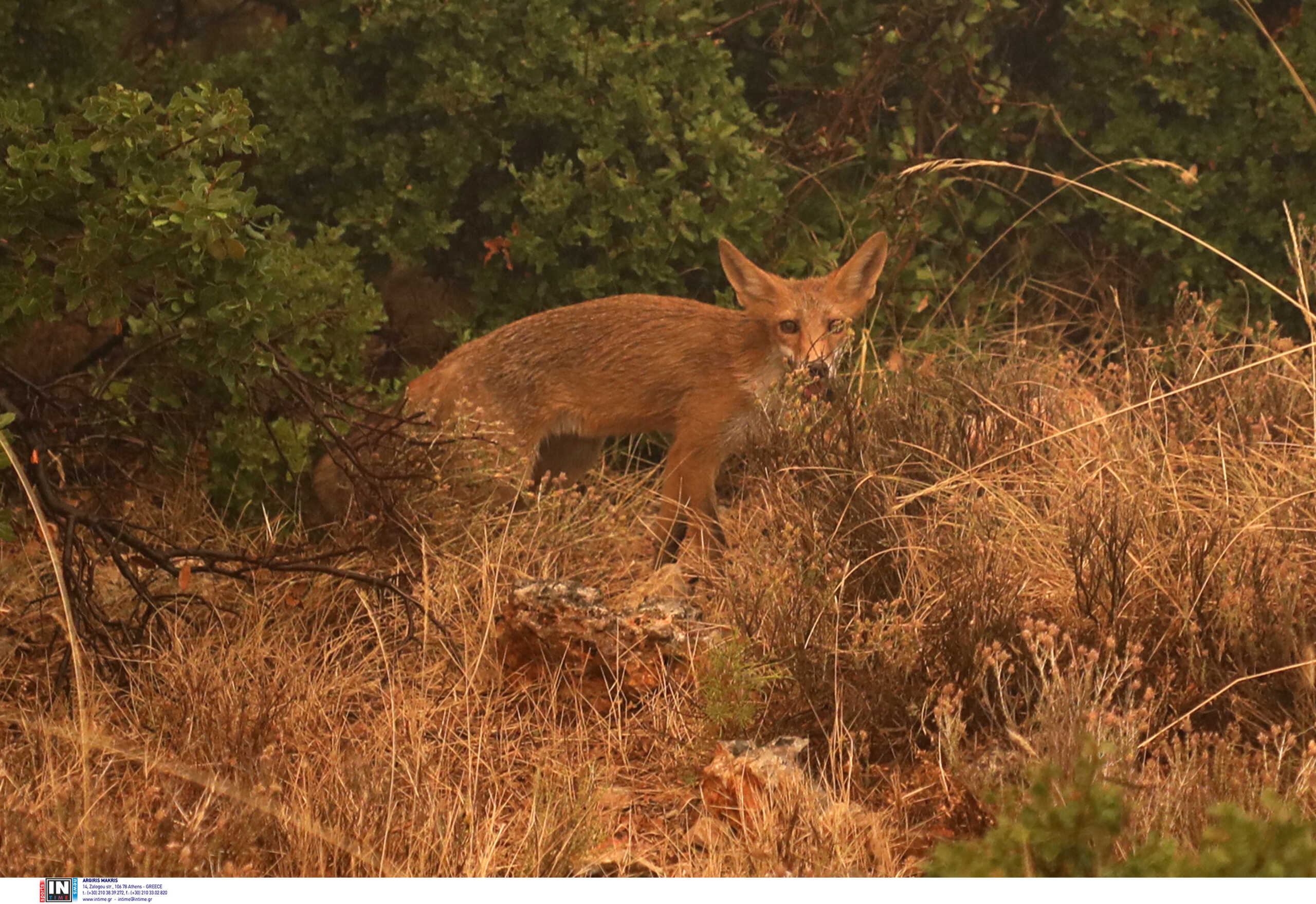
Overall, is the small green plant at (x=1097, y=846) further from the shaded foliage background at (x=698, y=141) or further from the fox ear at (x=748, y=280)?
the fox ear at (x=748, y=280)

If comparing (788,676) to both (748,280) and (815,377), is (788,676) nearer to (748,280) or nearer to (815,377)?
(815,377)

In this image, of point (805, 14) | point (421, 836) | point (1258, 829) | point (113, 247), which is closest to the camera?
point (1258, 829)

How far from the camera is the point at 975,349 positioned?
762 centimetres

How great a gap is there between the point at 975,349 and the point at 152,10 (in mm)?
4570

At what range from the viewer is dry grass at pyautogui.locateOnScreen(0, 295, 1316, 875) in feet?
12.4

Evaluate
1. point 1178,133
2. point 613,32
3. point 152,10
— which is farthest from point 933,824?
point 152,10

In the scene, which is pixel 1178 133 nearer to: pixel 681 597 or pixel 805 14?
pixel 805 14

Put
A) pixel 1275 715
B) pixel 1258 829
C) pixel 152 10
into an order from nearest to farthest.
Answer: pixel 1258 829 < pixel 1275 715 < pixel 152 10

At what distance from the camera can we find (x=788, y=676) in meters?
Answer: 4.49

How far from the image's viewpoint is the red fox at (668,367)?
6324 millimetres
